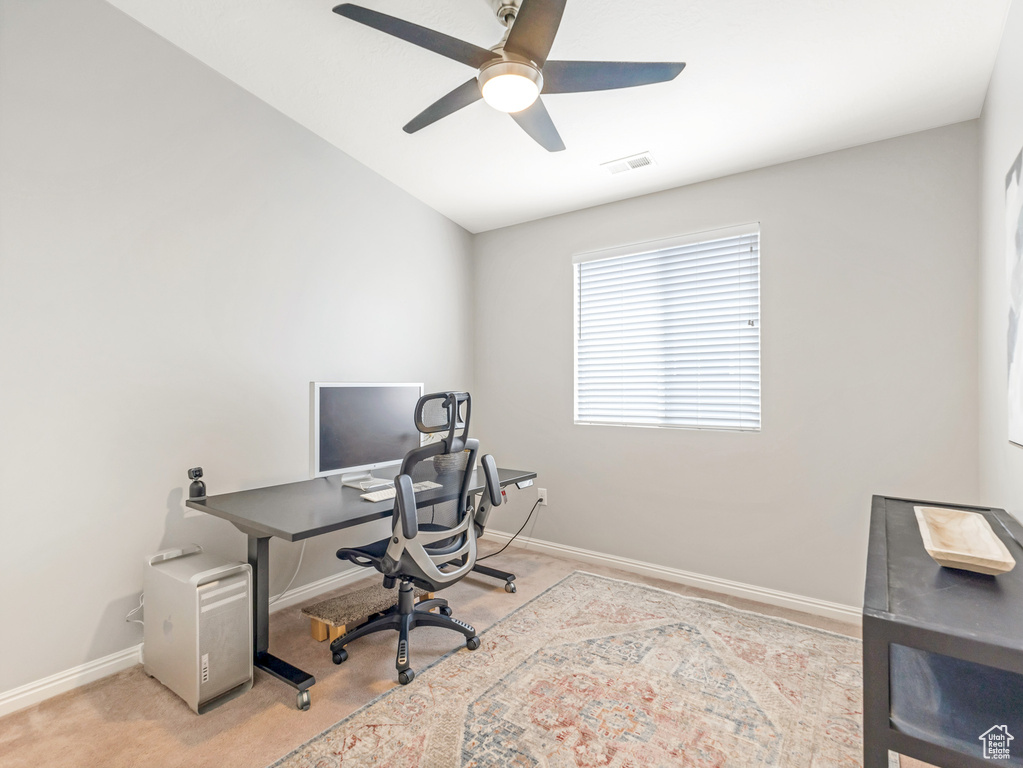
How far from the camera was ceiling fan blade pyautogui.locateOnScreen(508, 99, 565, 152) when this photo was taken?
1.87m

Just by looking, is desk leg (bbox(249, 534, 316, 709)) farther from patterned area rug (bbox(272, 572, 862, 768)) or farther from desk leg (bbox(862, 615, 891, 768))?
desk leg (bbox(862, 615, 891, 768))

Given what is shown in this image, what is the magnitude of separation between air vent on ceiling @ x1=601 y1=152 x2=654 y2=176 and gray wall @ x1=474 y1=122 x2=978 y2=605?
36cm

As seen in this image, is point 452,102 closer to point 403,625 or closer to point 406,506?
point 406,506

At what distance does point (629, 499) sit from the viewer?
10.4ft

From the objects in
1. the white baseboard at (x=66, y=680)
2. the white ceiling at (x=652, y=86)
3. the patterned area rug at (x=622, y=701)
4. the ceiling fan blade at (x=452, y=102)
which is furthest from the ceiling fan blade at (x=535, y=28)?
the white baseboard at (x=66, y=680)

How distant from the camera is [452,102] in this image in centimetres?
187

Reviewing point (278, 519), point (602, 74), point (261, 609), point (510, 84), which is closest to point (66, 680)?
point (261, 609)

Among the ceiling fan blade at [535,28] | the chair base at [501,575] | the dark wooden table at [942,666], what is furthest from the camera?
the chair base at [501,575]

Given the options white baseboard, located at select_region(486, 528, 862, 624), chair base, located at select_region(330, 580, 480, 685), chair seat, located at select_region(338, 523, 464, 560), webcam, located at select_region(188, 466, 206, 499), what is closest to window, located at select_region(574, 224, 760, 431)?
white baseboard, located at select_region(486, 528, 862, 624)

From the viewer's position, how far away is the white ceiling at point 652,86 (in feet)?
5.85

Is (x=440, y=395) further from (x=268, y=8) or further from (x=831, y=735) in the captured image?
(x=831, y=735)

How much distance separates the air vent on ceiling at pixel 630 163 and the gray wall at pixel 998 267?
54.7 inches

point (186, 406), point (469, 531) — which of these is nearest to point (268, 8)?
point (186, 406)

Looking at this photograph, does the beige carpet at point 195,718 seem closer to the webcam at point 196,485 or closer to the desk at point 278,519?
the desk at point 278,519
